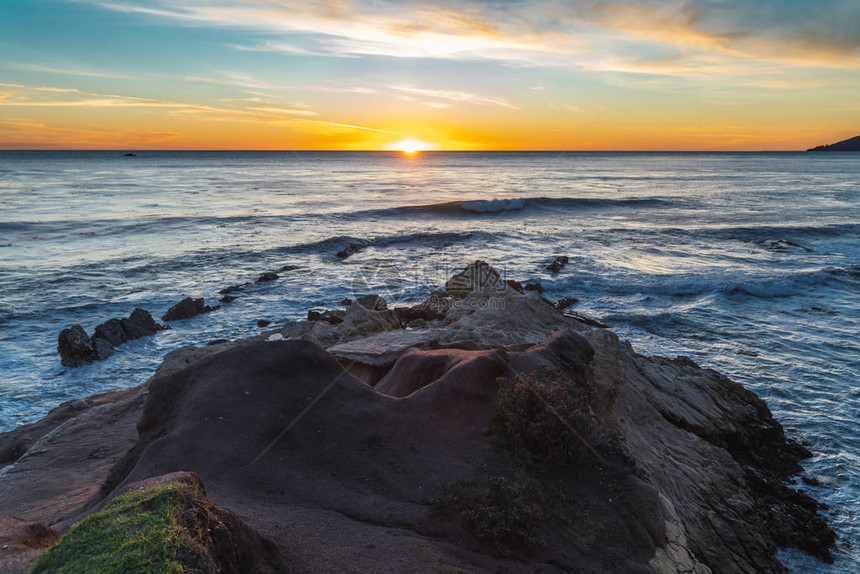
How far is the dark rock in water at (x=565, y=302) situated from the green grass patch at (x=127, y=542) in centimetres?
1822

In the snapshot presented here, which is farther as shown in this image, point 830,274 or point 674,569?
point 830,274

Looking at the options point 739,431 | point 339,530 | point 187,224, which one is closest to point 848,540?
point 739,431

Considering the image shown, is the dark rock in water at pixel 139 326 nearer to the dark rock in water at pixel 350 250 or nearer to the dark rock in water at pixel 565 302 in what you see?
the dark rock in water at pixel 350 250

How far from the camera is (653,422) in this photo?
33.4 ft

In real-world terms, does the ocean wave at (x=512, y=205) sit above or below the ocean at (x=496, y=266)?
above

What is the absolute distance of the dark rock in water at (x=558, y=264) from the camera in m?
26.8

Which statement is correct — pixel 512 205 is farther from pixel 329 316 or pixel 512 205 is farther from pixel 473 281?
pixel 329 316

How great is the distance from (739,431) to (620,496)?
21.6ft

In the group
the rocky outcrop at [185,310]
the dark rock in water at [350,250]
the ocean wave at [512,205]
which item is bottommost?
the rocky outcrop at [185,310]

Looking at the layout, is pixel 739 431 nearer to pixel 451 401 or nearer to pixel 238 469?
pixel 451 401

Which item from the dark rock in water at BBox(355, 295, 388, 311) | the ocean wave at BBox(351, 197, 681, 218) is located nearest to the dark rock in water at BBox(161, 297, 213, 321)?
the dark rock in water at BBox(355, 295, 388, 311)

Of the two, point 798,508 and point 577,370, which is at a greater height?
point 577,370

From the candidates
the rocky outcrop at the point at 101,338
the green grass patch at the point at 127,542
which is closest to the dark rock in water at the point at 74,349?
the rocky outcrop at the point at 101,338

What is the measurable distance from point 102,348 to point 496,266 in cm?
1896
